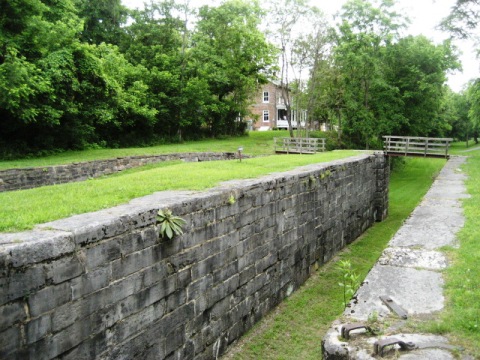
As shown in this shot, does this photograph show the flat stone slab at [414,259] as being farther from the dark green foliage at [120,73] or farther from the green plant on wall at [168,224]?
the dark green foliage at [120,73]

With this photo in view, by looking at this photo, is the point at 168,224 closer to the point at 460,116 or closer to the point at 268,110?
the point at 268,110

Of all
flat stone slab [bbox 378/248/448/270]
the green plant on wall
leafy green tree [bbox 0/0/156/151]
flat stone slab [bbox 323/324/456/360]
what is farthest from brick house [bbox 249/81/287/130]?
flat stone slab [bbox 323/324/456/360]

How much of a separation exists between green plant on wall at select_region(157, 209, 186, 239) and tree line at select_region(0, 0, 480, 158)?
15.5 metres

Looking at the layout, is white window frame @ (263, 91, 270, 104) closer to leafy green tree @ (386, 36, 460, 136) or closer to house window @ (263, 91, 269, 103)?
house window @ (263, 91, 269, 103)

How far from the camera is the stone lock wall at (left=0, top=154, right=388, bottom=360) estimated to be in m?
3.22

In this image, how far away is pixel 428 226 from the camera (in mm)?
6625

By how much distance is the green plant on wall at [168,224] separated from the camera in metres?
4.48

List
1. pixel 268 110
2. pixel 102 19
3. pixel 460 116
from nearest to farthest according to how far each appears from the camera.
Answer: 1. pixel 102 19
2. pixel 268 110
3. pixel 460 116

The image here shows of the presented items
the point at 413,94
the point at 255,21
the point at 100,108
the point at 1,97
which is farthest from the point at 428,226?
the point at 255,21

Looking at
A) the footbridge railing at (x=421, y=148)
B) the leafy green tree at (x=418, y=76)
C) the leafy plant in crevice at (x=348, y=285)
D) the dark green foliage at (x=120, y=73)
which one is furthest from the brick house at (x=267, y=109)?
the leafy plant in crevice at (x=348, y=285)

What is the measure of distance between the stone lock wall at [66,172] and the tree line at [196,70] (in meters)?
4.05

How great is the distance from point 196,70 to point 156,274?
95.0 ft

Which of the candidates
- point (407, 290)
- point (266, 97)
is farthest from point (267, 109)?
point (407, 290)

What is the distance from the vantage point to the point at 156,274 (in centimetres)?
449
